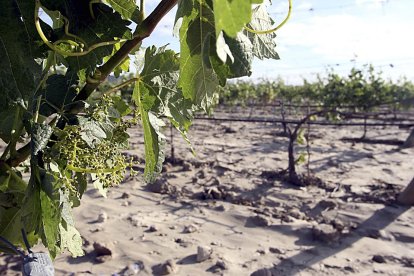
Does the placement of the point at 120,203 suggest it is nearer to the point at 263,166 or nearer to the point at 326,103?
the point at 263,166

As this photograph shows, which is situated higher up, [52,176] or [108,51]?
[108,51]

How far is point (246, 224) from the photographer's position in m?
5.23

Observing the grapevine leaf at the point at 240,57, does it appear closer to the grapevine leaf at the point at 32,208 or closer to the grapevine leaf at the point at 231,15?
the grapevine leaf at the point at 231,15

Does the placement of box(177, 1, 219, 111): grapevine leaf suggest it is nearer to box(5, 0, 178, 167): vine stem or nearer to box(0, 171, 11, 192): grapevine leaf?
box(5, 0, 178, 167): vine stem

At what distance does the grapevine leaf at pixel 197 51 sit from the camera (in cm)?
70

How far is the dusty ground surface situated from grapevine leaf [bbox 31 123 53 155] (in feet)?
11.1

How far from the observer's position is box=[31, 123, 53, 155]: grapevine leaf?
739mm

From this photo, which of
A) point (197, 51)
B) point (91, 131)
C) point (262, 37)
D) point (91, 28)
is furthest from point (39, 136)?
point (262, 37)

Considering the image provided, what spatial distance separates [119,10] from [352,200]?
6.01 meters

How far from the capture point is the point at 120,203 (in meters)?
5.92

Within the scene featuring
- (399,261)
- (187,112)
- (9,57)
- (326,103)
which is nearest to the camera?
(9,57)

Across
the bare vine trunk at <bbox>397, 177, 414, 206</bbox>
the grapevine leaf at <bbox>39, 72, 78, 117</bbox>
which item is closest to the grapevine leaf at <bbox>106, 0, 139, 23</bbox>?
the grapevine leaf at <bbox>39, 72, 78, 117</bbox>

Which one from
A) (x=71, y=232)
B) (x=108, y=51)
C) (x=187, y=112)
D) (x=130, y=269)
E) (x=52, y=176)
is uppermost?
(x=108, y=51)

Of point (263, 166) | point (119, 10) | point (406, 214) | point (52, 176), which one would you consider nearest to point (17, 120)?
point (52, 176)
